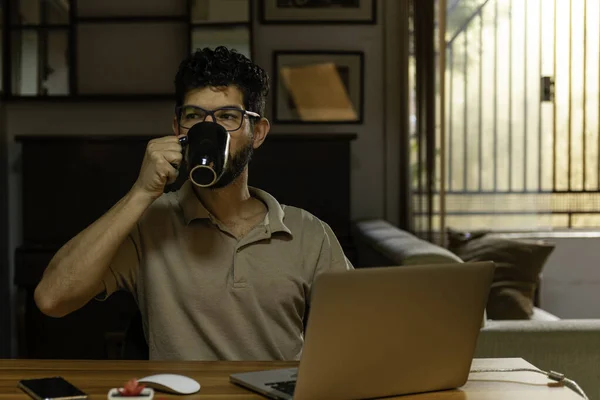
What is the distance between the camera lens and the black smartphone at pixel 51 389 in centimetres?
141

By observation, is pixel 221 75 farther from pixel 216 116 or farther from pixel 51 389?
pixel 51 389

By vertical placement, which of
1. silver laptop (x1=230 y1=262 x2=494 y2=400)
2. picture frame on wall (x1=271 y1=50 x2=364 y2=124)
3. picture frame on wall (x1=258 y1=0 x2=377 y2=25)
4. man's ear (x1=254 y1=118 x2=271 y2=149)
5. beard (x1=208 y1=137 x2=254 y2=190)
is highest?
picture frame on wall (x1=258 y1=0 x2=377 y2=25)

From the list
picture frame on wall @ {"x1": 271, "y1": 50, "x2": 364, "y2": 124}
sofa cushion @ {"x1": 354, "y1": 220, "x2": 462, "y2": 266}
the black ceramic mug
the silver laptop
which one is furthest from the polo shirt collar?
picture frame on wall @ {"x1": 271, "y1": 50, "x2": 364, "y2": 124}

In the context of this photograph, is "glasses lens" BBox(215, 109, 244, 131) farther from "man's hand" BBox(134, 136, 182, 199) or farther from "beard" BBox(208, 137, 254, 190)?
"man's hand" BBox(134, 136, 182, 199)

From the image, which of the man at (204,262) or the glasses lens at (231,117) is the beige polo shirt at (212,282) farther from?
the glasses lens at (231,117)

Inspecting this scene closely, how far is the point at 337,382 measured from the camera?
1.39 metres

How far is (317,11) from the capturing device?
179 inches

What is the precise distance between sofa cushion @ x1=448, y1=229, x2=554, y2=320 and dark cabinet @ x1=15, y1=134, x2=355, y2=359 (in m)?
0.58

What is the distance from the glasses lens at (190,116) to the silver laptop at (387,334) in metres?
0.57

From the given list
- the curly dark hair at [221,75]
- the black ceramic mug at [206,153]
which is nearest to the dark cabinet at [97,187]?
the curly dark hair at [221,75]

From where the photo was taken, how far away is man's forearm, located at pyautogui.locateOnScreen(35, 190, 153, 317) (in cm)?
182

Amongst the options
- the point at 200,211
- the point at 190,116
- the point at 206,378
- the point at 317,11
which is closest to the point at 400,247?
the point at 200,211

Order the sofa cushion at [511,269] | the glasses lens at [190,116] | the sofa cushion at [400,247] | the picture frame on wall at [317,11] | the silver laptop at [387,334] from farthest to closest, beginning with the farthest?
the picture frame on wall at [317,11] < the sofa cushion at [511,269] < the sofa cushion at [400,247] < the glasses lens at [190,116] < the silver laptop at [387,334]

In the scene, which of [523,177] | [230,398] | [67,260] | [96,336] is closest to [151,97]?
[96,336]
